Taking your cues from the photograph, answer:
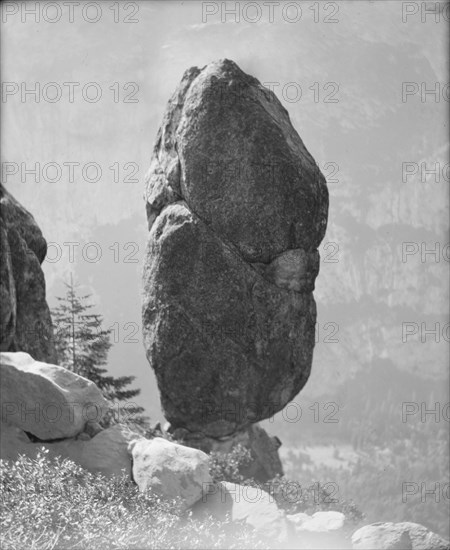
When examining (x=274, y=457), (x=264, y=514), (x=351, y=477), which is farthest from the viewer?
(x=351, y=477)

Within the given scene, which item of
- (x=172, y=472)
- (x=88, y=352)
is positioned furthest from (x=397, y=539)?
(x=88, y=352)

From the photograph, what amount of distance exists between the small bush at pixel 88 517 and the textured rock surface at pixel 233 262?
21.0 feet

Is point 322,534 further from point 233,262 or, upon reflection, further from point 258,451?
point 258,451

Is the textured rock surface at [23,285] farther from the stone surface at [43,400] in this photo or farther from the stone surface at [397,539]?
the stone surface at [397,539]

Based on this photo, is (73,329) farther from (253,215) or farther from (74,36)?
(74,36)

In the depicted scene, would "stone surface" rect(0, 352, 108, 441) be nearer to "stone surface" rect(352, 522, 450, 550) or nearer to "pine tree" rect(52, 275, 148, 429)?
"stone surface" rect(352, 522, 450, 550)

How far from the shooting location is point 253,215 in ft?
66.1

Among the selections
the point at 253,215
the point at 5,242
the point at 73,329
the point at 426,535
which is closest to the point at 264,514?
the point at 426,535

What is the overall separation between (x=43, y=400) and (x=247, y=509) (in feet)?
15.2

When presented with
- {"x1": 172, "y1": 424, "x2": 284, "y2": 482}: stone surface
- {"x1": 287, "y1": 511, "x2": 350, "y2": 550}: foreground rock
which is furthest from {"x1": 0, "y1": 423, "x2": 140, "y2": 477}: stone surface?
{"x1": 172, "y1": 424, "x2": 284, "y2": 482}: stone surface

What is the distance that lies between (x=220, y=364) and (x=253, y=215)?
4088mm

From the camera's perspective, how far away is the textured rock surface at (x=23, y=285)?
765 inches

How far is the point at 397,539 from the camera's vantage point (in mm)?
14297

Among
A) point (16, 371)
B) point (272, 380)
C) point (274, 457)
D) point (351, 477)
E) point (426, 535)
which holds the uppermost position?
point (16, 371)
